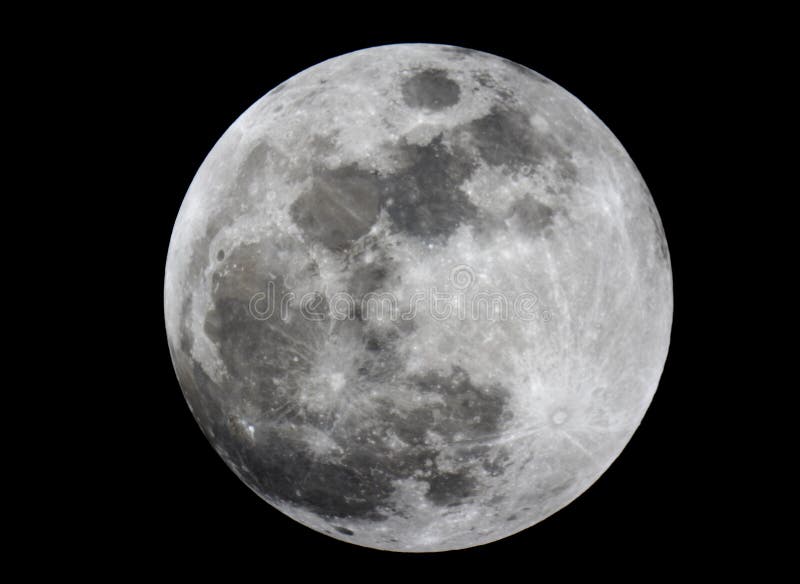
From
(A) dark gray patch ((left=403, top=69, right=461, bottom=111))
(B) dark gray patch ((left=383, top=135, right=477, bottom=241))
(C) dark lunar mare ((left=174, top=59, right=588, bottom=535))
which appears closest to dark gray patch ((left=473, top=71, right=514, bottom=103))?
(C) dark lunar mare ((left=174, top=59, right=588, bottom=535))

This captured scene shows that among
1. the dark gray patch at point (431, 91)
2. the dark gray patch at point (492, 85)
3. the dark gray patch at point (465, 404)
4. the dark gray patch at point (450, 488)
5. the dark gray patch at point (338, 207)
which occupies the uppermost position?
the dark gray patch at point (492, 85)

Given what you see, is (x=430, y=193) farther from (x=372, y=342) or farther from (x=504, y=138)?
(x=372, y=342)

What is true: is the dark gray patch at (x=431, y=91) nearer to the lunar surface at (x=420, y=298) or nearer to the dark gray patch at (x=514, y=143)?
the lunar surface at (x=420, y=298)

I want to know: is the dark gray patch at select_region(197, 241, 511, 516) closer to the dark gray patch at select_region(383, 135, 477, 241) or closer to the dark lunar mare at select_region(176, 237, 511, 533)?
the dark lunar mare at select_region(176, 237, 511, 533)

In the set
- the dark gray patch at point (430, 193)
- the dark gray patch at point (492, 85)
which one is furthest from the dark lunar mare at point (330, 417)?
the dark gray patch at point (492, 85)

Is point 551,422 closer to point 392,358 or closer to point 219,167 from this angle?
point 392,358

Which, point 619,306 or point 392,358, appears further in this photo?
point 619,306

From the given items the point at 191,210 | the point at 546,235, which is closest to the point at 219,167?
the point at 191,210
